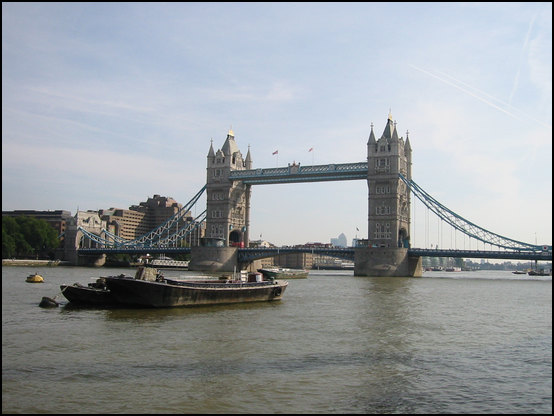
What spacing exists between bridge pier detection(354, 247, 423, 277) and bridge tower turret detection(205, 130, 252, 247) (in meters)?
30.8

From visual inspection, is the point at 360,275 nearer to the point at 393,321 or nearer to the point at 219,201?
the point at 219,201

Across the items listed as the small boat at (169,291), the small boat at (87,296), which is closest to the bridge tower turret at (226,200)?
the small boat at (169,291)

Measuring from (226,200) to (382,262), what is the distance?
39.8m

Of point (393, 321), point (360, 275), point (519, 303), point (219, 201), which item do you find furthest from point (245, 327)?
point (219, 201)

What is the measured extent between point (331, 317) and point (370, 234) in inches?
2719

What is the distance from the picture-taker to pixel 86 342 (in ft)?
74.5

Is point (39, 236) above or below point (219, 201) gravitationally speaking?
below

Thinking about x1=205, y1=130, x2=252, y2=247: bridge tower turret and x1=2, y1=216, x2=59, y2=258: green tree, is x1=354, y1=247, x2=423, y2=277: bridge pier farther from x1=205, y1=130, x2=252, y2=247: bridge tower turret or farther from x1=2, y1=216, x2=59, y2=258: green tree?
x1=2, y1=216, x2=59, y2=258: green tree

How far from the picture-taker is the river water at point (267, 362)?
15.1 metres

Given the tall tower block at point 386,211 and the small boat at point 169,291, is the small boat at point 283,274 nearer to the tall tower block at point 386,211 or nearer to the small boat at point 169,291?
the tall tower block at point 386,211

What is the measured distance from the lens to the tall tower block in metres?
95.9

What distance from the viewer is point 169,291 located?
1411 inches

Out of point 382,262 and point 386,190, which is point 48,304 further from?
point 386,190

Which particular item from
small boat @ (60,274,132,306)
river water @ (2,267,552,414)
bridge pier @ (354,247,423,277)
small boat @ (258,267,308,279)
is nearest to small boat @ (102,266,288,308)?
small boat @ (60,274,132,306)
